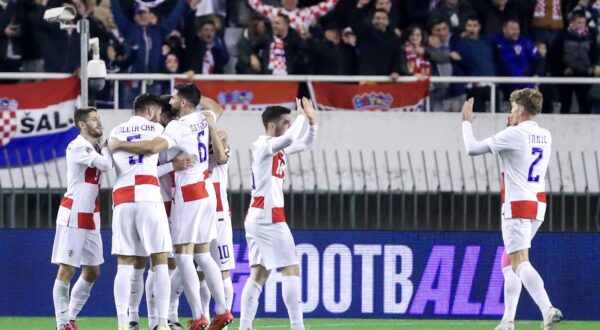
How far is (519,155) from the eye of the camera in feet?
46.9

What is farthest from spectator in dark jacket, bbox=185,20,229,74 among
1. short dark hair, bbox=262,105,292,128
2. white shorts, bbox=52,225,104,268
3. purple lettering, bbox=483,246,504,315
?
short dark hair, bbox=262,105,292,128

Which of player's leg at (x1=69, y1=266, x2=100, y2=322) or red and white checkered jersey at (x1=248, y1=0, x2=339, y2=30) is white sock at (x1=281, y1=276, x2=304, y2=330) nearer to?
player's leg at (x1=69, y1=266, x2=100, y2=322)

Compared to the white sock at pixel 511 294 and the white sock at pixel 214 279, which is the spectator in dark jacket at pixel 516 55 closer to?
the white sock at pixel 511 294

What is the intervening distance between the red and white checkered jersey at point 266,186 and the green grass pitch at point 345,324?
2.06 metres

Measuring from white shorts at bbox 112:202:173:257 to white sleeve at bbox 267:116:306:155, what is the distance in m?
1.08

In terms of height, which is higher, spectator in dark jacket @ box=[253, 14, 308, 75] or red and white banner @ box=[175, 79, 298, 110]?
spectator in dark jacket @ box=[253, 14, 308, 75]

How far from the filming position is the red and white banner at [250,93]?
18.9 metres

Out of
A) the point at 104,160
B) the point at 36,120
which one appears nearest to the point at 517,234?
the point at 104,160

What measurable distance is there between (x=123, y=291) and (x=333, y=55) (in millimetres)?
6708

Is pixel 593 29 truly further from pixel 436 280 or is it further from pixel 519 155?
pixel 519 155

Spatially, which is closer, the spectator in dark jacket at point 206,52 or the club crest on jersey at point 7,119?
the club crest on jersey at point 7,119

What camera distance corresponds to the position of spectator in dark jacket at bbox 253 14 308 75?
1972cm

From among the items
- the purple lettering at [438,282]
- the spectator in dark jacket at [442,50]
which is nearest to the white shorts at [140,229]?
the purple lettering at [438,282]

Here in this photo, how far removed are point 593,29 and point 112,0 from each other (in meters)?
5.92
